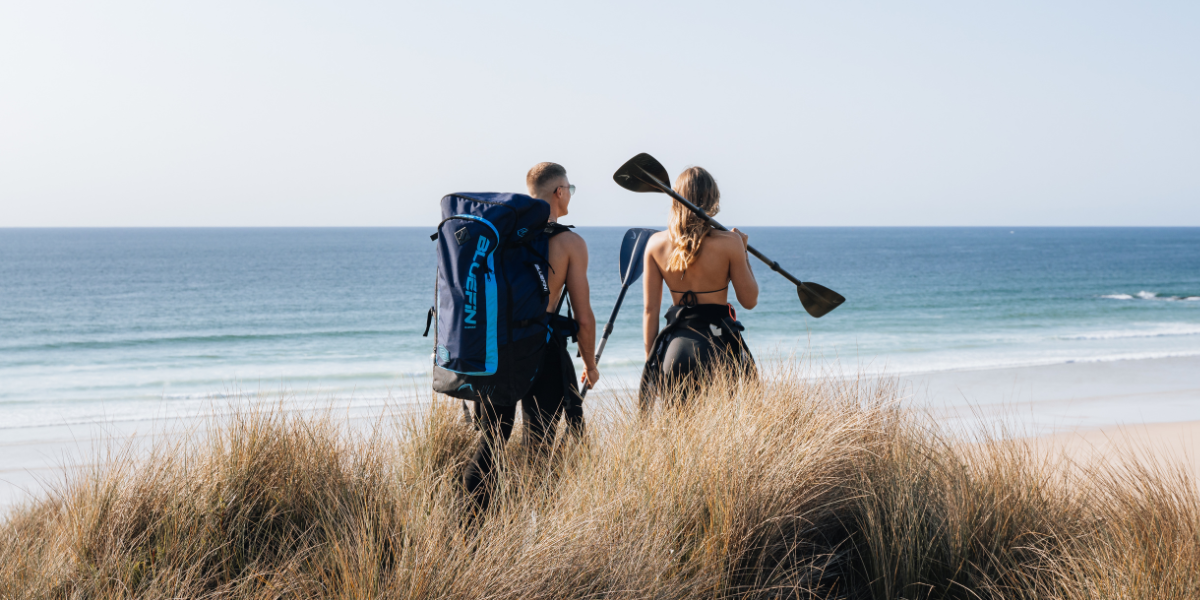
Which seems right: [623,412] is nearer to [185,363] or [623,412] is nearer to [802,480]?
[802,480]

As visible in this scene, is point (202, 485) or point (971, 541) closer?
point (971, 541)

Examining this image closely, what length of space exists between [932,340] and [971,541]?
16882 mm

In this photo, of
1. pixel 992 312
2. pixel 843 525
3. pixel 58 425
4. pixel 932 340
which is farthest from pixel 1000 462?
pixel 992 312

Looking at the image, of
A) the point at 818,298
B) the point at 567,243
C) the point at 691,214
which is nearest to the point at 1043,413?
the point at 818,298

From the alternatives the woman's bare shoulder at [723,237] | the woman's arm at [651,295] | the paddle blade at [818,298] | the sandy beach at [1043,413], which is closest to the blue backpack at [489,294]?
the woman's arm at [651,295]

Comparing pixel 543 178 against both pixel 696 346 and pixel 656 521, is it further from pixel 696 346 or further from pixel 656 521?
Answer: pixel 656 521

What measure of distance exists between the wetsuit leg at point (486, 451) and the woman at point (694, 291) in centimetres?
76

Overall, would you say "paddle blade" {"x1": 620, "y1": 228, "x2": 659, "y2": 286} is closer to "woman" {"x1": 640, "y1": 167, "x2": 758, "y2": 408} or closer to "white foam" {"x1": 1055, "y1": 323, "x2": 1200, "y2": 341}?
"woman" {"x1": 640, "y1": 167, "x2": 758, "y2": 408}

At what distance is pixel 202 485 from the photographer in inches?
112

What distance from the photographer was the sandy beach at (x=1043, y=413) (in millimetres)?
6301

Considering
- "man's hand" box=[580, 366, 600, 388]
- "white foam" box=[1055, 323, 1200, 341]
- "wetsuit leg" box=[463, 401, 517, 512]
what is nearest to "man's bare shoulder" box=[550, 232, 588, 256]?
"man's hand" box=[580, 366, 600, 388]

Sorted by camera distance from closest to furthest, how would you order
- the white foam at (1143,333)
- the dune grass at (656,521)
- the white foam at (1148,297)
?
the dune grass at (656,521) → the white foam at (1143,333) → the white foam at (1148,297)

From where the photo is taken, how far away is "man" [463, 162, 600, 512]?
3.04 metres

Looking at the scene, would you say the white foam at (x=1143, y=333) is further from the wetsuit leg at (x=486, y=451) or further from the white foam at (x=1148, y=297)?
the wetsuit leg at (x=486, y=451)
